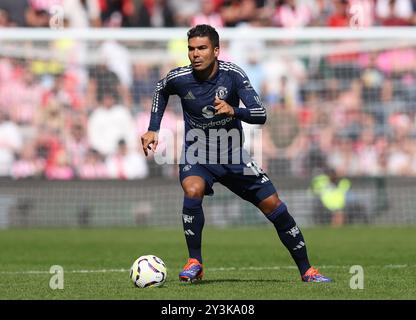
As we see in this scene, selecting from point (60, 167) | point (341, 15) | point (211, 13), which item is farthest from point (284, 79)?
point (60, 167)

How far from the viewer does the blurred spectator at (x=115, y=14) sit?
24.3 metres

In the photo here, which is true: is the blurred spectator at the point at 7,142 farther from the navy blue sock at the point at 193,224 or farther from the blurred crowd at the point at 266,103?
the navy blue sock at the point at 193,224

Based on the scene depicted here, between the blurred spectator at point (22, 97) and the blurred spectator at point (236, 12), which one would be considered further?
the blurred spectator at point (236, 12)

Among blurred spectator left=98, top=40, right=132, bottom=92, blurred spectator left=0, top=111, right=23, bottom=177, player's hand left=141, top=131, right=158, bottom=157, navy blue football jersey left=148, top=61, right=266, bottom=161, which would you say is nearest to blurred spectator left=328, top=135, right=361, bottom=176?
blurred spectator left=98, top=40, right=132, bottom=92

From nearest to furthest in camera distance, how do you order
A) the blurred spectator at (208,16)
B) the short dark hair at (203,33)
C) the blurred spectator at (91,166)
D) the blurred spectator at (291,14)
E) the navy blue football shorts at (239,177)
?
the short dark hair at (203,33), the navy blue football shorts at (239,177), the blurred spectator at (91,166), the blurred spectator at (208,16), the blurred spectator at (291,14)

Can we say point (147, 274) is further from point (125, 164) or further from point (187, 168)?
point (125, 164)

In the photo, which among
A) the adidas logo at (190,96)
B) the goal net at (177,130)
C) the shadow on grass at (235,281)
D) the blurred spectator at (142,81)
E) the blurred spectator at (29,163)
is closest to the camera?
the shadow on grass at (235,281)

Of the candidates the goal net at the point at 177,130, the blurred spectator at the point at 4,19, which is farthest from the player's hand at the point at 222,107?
the blurred spectator at the point at 4,19

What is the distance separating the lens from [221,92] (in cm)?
980

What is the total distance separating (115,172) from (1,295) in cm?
1244

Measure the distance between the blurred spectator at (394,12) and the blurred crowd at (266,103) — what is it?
264 cm

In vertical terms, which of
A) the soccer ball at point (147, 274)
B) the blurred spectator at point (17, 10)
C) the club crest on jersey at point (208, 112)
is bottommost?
the soccer ball at point (147, 274)

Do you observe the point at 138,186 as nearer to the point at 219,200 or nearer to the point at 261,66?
the point at 219,200

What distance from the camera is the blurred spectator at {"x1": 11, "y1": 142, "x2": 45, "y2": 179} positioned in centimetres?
2088
